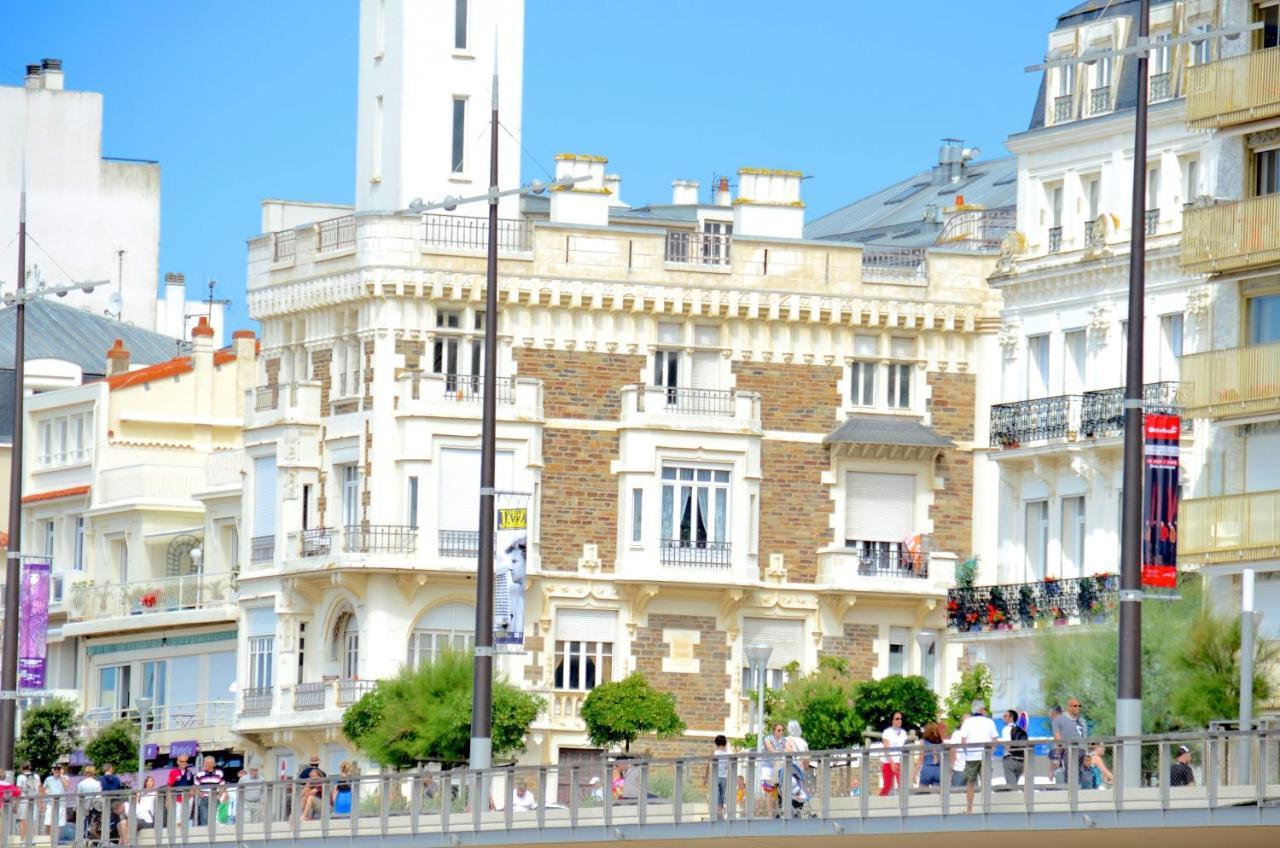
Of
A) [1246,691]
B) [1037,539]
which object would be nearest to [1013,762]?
[1246,691]

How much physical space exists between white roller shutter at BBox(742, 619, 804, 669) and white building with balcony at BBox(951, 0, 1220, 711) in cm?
835

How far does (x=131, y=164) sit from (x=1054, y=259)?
49.4 metres

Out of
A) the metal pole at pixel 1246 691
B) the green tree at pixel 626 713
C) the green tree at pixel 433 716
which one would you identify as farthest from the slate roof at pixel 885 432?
the metal pole at pixel 1246 691

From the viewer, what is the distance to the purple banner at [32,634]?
5997 cm

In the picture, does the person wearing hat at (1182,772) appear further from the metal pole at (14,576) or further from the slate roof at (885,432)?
the slate roof at (885,432)

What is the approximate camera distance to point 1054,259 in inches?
2628

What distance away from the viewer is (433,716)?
231ft

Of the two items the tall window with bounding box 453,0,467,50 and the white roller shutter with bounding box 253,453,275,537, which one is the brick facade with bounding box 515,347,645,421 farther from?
the tall window with bounding box 453,0,467,50

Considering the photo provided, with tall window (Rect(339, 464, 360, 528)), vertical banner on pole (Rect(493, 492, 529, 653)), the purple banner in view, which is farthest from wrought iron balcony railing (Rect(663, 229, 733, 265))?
vertical banner on pole (Rect(493, 492, 529, 653))

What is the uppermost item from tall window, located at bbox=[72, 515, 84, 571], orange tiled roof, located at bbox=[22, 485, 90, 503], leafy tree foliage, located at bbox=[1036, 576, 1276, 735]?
orange tiled roof, located at bbox=[22, 485, 90, 503]

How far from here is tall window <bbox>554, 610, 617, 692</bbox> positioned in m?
75.4

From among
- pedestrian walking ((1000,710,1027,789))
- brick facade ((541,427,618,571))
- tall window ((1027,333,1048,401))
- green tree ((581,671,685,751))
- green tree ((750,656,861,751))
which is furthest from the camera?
brick facade ((541,427,618,571))

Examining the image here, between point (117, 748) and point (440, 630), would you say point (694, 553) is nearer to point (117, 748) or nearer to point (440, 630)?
point (440, 630)

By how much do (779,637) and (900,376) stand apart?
5899mm
